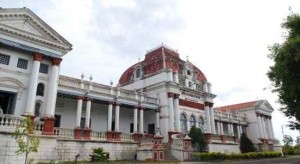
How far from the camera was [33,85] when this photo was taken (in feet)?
70.7

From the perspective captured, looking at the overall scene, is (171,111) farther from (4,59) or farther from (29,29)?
(4,59)

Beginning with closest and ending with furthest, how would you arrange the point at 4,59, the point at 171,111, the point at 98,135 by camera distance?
the point at 4,59
the point at 98,135
the point at 171,111

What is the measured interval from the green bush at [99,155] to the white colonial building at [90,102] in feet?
2.83

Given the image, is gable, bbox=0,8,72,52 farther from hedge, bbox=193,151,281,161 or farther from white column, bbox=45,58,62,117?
hedge, bbox=193,151,281,161

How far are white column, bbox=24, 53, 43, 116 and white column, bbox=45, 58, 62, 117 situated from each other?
4.10 feet

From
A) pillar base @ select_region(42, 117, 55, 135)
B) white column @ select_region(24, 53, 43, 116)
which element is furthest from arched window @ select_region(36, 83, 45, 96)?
pillar base @ select_region(42, 117, 55, 135)

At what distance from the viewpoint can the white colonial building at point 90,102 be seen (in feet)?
69.2

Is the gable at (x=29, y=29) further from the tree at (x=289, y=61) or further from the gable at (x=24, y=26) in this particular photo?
the tree at (x=289, y=61)

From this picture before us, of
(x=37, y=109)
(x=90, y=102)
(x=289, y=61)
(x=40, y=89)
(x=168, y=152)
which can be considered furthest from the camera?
(x=168, y=152)

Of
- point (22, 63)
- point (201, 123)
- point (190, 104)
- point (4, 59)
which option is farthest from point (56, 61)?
point (201, 123)

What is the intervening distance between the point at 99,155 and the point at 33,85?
8.17 meters

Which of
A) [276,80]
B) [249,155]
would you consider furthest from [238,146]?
[276,80]

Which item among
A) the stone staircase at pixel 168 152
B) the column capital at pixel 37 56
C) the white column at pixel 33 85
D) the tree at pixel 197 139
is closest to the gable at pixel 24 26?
the column capital at pixel 37 56

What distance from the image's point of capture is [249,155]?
108 ft
